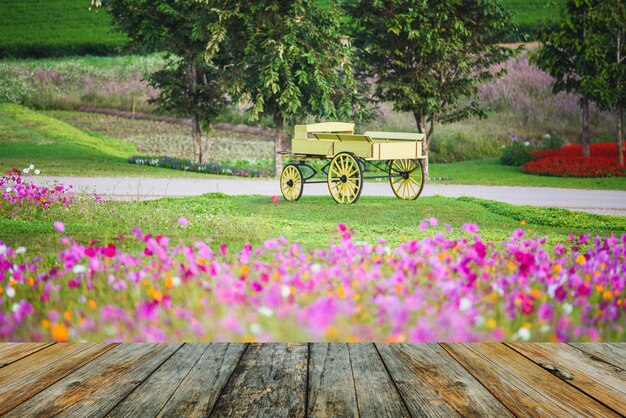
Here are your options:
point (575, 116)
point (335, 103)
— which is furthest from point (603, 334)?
point (335, 103)

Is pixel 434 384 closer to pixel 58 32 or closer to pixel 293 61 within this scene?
pixel 293 61

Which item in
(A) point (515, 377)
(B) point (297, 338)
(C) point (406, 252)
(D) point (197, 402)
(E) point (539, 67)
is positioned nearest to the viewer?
(D) point (197, 402)

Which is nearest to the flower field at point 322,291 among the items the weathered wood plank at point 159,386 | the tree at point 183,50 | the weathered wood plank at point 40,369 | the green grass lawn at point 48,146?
the weathered wood plank at point 40,369

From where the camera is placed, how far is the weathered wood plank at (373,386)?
2629 mm

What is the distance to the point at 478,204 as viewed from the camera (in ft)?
16.3

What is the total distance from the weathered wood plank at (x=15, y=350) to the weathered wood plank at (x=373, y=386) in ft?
5.61

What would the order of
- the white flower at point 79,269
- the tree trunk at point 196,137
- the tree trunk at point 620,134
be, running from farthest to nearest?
the tree trunk at point 196,137
the tree trunk at point 620,134
the white flower at point 79,269

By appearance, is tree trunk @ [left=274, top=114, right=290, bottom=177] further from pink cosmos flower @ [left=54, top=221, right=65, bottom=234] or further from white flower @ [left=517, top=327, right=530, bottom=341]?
white flower @ [left=517, top=327, right=530, bottom=341]

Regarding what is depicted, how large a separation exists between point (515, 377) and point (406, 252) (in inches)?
49.8

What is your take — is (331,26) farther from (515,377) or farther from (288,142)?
(515,377)

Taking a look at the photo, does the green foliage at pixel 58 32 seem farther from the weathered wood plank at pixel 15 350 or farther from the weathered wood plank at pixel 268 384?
the weathered wood plank at pixel 268 384

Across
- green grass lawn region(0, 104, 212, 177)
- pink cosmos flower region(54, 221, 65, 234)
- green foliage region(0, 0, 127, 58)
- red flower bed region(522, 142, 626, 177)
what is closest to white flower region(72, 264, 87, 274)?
pink cosmos flower region(54, 221, 65, 234)

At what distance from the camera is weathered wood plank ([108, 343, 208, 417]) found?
266cm

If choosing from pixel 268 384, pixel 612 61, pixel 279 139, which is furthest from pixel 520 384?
pixel 612 61
